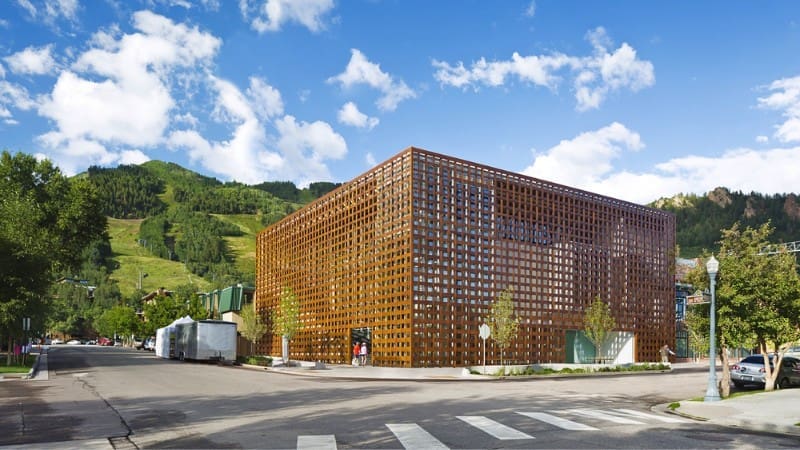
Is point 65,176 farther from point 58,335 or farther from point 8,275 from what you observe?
point 58,335

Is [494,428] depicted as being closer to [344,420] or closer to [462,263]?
[344,420]

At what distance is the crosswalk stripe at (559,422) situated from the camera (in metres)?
13.5

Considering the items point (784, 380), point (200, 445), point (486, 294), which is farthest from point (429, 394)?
point (486, 294)

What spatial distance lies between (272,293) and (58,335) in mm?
147372

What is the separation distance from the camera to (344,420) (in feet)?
47.5

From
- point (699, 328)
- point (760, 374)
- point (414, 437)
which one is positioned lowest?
point (760, 374)

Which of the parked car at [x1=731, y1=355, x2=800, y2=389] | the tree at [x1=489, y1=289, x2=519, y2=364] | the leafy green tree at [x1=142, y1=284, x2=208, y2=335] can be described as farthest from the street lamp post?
the leafy green tree at [x1=142, y1=284, x2=208, y2=335]

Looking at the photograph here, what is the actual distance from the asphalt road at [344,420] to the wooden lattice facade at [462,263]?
691 inches

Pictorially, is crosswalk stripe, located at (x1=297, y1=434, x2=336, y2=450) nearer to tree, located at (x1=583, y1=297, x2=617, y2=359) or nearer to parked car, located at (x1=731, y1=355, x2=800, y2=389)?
parked car, located at (x1=731, y1=355, x2=800, y2=389)

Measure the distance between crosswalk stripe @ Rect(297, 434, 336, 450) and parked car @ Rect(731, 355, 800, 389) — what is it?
21927 mm

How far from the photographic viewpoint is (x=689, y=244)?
641ft

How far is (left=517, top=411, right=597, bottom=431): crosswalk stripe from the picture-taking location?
532 inches

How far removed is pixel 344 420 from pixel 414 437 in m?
2.93

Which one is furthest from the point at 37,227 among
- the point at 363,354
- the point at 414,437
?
the point at 414,437
